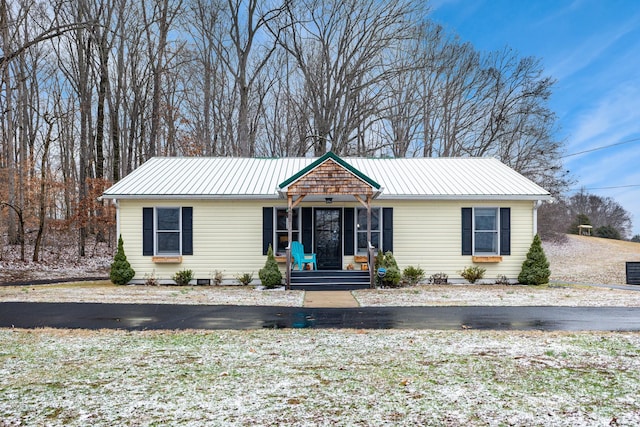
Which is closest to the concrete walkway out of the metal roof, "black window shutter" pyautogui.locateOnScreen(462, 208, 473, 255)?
the metal roof

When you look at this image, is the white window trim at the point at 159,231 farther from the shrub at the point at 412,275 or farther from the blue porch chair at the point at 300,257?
the shrub at the point at 412,275

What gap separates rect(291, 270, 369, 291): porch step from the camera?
1407 centimetres

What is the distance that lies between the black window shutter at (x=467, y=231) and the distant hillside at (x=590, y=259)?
7047mm

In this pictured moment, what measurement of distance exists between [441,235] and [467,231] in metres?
0.85

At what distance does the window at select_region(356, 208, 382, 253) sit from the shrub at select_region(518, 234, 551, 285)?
4819 mm

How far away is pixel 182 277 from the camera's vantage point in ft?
49.1

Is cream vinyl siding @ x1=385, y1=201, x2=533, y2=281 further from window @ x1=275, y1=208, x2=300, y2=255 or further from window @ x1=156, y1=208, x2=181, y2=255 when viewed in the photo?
window @ x1=156, y1=208, x2=181, y2=255

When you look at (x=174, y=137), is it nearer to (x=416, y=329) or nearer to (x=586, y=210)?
(x=416, y=329)

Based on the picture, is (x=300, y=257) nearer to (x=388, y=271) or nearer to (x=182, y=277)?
(x=388, y=271)

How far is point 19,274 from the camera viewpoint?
1880 cm

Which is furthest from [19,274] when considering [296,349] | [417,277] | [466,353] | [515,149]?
[515,149]

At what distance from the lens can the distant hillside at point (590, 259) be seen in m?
21.5

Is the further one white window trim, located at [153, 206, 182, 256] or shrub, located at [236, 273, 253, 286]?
white window trim, located at [153, 206, 182, 256]

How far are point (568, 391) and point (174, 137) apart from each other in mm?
27212
